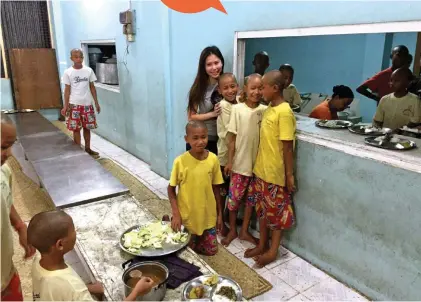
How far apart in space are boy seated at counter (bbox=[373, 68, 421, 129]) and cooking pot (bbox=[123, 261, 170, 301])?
2155 mm

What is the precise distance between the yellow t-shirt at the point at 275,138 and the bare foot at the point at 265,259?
2.08ft

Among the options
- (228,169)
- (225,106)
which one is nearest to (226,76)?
(225,106)

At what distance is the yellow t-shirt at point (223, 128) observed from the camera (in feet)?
9.64

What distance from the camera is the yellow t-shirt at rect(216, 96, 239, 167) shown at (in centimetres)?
294

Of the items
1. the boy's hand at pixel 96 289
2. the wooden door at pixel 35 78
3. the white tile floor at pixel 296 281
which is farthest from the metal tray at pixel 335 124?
the wooden door at pixel 35 78

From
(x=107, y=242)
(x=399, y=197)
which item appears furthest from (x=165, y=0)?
(x=399, y=197)

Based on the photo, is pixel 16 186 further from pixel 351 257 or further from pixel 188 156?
pixel 351 257

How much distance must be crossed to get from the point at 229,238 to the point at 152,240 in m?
1.19

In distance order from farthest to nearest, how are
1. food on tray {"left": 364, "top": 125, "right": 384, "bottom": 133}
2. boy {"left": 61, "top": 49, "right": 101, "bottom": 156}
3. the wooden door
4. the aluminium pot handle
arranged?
the wooden door
boy {"left": 61, "top": 49, "right": 101, "bottom": 156}
food on tray {"left": 364, "top": 125, "right": 384, "bottom": 133}
the aluminium pot handle

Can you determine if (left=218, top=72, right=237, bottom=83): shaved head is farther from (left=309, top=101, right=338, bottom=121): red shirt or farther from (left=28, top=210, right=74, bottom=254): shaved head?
(left=28, top=210, right=74, bottom=254): shaved head

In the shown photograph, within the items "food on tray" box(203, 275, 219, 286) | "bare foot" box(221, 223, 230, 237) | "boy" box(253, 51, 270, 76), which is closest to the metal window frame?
"boy" box(253, 51, 270, 76)

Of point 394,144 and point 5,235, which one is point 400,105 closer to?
point 394,144

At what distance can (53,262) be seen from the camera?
141 cm

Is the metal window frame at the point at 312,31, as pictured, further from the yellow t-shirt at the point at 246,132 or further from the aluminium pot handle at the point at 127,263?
the aluminium pot handle at the point at 127,263
